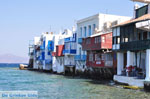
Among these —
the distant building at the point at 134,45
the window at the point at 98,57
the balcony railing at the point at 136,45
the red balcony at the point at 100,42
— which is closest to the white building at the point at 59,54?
the red balcony at the point at 100,42

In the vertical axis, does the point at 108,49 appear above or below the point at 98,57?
above

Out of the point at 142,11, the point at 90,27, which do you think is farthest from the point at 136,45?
the point at 90,27

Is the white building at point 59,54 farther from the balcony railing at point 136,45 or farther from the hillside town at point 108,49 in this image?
the balcony railing at point 136,45

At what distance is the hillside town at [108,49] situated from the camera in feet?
108

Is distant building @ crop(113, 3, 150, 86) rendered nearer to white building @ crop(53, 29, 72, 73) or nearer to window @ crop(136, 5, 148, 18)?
window @ crop(136, 5, 148, 18)

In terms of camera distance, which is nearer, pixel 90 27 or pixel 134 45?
pixel 134 45

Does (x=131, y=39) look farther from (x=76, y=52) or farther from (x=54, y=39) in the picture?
(x=54, y=39)

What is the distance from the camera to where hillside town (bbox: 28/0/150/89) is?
3284cm

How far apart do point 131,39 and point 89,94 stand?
36.6 feet

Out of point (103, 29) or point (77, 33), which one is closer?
point (103, 29)

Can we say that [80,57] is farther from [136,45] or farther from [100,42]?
[136,45]

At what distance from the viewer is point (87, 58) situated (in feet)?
165

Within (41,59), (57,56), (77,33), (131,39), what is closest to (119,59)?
(131,39)

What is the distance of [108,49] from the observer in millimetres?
43625
